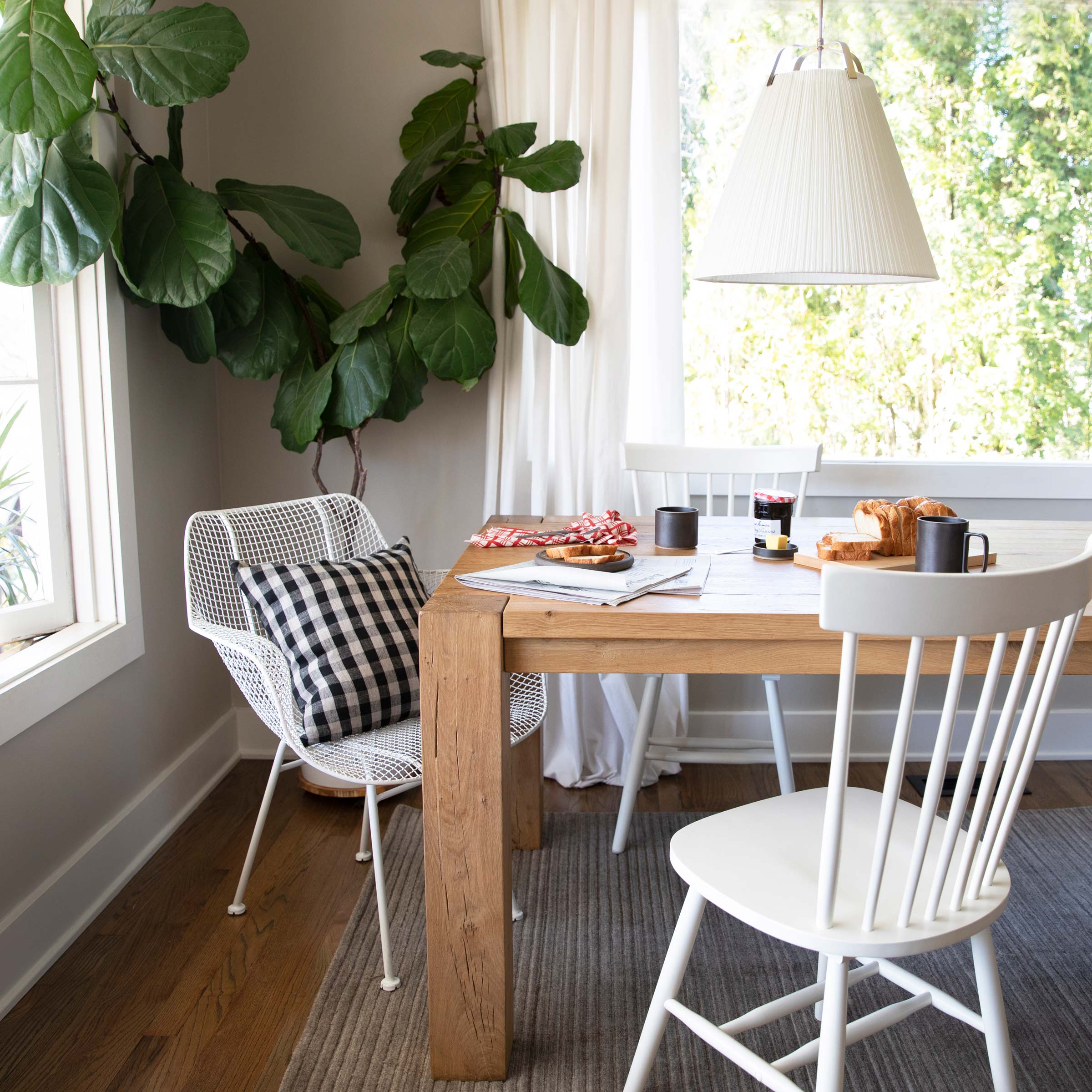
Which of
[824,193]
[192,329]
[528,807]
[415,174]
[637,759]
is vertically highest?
[415,174]

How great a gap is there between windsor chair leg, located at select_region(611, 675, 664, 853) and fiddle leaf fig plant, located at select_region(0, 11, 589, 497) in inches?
34.0

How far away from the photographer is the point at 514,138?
237 centimetres

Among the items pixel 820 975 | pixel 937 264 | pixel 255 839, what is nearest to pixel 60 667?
pixel 255 839

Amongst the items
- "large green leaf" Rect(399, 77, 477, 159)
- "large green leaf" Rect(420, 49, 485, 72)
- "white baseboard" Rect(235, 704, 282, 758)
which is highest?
"large green leaf" Rect(420, 49, 485, 72)

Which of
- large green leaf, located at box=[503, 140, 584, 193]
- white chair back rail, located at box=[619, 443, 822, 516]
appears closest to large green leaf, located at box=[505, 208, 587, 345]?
large green leaf, located at box=[503, 140, 584, 193]

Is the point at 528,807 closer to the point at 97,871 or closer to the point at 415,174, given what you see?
the point at 97,871

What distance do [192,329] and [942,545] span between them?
1673mm

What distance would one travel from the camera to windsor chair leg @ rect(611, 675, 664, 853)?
219cm

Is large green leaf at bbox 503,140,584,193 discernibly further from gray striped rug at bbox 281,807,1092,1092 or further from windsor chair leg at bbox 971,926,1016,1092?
windsor chair leg at bbox 971,926,1016,1092

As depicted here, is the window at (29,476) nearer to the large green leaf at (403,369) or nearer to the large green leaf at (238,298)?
the large green leaf at (238,298)

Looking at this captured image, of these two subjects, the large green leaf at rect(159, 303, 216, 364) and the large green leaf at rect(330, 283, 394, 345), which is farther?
the large green leaf at rect(330, 283, 394, 345)

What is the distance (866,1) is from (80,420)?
2.30 meters

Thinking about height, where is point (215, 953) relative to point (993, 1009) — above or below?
below

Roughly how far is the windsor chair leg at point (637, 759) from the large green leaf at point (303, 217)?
1.20m
